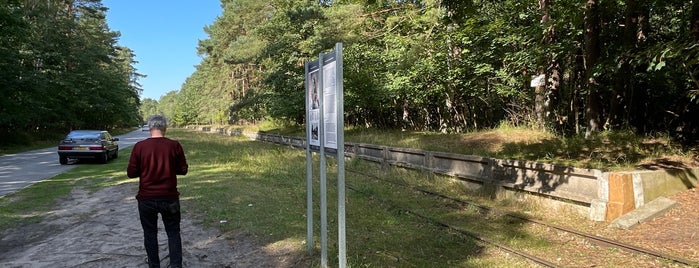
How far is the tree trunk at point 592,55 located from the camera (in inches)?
437

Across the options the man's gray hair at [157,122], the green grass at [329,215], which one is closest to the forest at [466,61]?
the green grass at [329,215]

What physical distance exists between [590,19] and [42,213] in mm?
13170

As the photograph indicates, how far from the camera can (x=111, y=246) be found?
20.2 ft

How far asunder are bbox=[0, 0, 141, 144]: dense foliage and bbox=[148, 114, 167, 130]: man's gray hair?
24525 mm

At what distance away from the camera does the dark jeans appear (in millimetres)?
4613

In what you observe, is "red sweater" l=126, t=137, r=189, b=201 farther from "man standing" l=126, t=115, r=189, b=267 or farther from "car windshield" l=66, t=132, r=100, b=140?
"car windshield" l=66, t=132, r=100, b=140

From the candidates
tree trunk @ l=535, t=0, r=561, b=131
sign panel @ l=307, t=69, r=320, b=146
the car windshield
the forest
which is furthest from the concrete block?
the car windshield

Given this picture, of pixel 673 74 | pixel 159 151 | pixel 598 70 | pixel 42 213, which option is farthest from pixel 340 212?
pixel 673 74

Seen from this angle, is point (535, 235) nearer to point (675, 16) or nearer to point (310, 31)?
point (675, 16)

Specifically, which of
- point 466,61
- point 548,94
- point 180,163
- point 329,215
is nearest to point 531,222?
point 329,215

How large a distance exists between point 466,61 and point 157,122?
50.2 ft

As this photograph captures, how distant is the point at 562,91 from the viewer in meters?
16.8

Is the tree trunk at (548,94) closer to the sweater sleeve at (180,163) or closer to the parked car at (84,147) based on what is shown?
the sweater sleeve at (180,163)

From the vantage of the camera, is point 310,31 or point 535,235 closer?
point 535,235
